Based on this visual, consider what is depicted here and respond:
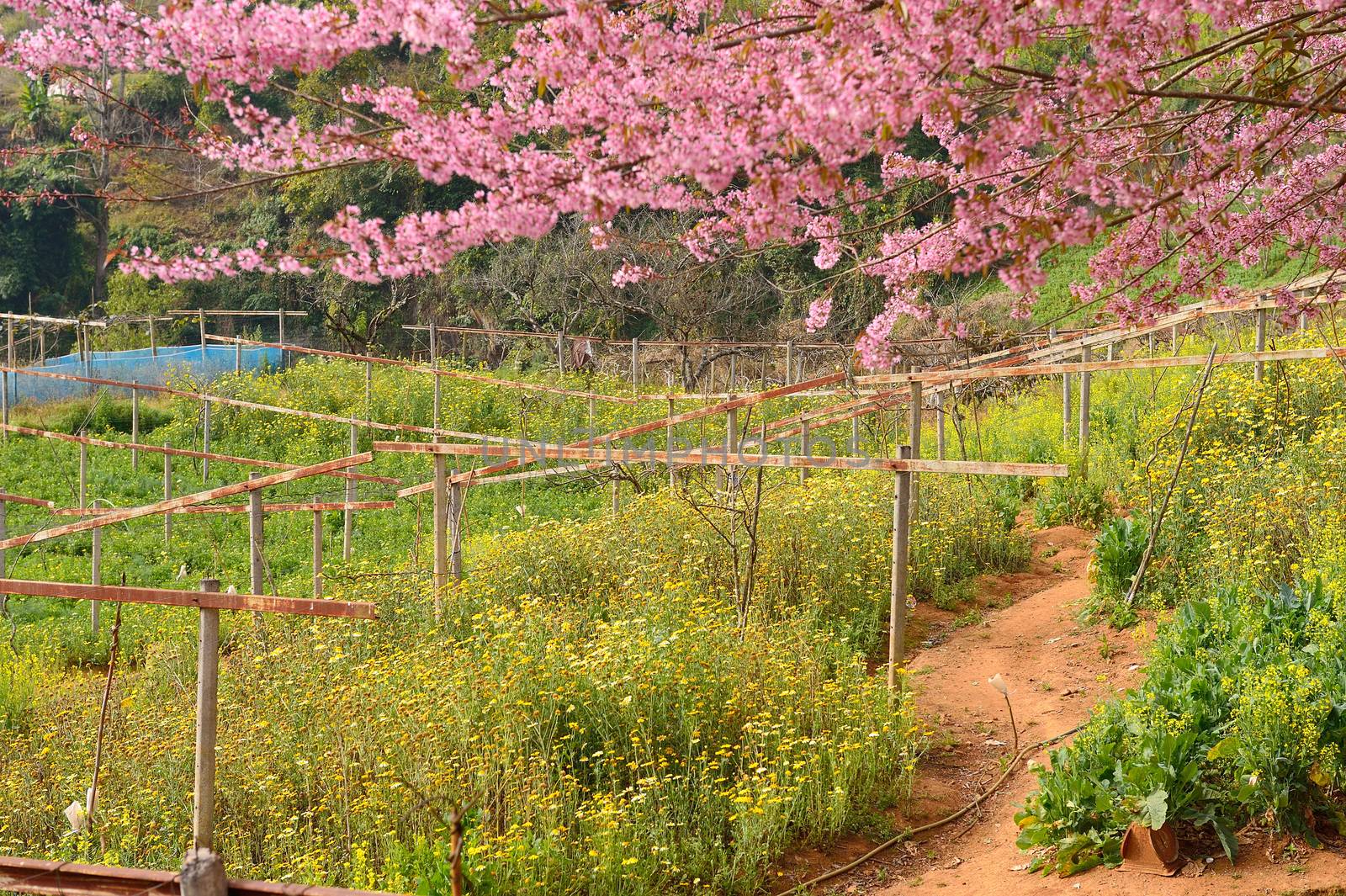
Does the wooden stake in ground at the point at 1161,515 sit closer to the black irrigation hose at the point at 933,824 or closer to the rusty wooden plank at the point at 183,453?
the black irrigation hose at the point at 933,824

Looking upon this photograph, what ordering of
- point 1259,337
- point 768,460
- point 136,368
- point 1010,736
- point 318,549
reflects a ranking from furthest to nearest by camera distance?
1. point 136,368
2. point 1259,337
3. point 318,549
4. point 768,460
5. point 1010,736

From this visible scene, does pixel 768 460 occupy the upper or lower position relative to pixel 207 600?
upper

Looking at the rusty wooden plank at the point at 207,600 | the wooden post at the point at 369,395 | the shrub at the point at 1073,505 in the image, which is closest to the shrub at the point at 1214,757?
the rusty wooden plank at the point at 207,600

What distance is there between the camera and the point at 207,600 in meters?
3.13

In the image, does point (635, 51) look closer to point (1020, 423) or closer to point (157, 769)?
point (157, 769)

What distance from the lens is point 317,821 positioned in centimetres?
429

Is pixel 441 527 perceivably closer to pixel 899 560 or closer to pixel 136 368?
pixel 899 560

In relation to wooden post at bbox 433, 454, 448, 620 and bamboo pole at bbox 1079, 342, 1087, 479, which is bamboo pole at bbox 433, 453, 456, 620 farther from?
bamboo pole at bbox 1079, 342, 1087, 479

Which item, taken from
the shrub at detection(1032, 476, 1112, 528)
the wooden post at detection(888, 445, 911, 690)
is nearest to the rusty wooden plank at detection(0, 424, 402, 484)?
the wooden post at detection(888, 445, 911, 690)

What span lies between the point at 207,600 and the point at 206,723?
0.35 metres

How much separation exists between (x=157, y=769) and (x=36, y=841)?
510 millimetres

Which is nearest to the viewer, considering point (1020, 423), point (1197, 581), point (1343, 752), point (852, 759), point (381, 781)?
point (1343, 752)

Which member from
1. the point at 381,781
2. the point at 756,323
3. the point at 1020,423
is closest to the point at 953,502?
the point at 1020,423

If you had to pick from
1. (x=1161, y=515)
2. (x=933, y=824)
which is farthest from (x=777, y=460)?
(x=933, y=824)
